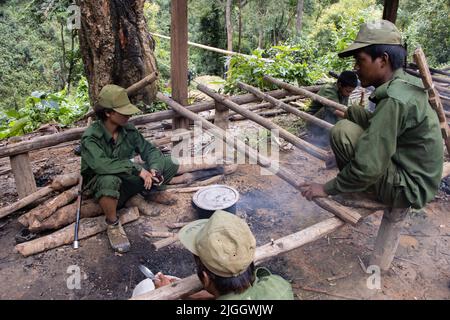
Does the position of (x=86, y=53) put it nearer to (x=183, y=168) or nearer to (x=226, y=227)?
(x=183, y=168)

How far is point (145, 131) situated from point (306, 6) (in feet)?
87.1

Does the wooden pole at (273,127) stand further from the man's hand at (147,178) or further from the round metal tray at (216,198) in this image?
the man's hand at (147,178)

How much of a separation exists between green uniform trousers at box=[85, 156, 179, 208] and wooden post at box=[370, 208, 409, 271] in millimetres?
2313

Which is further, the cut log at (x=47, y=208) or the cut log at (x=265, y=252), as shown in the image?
the cut log at (x=47, y=208)

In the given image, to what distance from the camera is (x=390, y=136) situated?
2.33 metres

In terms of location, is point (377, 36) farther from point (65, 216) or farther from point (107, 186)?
point (65, 216)

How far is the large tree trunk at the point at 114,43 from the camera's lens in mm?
5543

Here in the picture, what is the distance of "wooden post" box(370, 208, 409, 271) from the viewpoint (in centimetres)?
284

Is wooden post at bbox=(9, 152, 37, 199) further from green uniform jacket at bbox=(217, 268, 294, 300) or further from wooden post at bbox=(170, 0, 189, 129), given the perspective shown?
green uniform jacket at bbox=(217, 268, 294, 300)

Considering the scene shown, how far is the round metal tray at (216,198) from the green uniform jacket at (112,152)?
23.3 inches

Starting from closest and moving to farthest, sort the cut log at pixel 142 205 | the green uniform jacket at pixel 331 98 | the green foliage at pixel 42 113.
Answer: the cut log at pixel 142 205
the green uniform jacket at pixel 331 98
the green foliage at pixel 42 113

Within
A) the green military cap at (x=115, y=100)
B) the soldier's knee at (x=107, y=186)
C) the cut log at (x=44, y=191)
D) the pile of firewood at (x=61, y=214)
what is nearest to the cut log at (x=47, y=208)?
the pile of firewood at (x=61, y=214)

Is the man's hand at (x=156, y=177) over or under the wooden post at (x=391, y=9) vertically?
under
